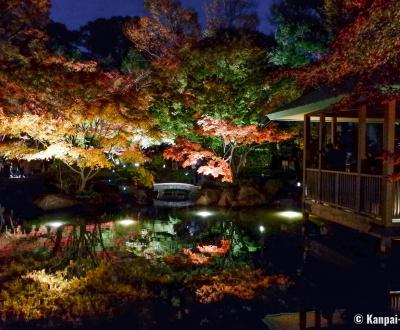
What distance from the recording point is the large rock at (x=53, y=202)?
17.0m

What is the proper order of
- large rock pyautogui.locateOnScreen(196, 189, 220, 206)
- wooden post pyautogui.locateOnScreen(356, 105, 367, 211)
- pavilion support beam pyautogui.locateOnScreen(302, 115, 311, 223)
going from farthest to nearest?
large rock pyautogui.locateOnScreen(196, 189, 220, 206), pavilion support beam pyautogui.locateOnScreen(302, 115, 311, 223), wooden post pyautogui.locateOnScreen(356, 105, 367, 211)

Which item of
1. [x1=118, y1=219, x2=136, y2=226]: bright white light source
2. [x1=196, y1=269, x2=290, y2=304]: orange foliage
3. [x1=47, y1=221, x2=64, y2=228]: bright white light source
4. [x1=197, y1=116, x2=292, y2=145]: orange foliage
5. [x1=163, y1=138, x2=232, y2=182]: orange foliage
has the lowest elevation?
[x1=118, y1=219, x2=136, y2=226]: bright white light source

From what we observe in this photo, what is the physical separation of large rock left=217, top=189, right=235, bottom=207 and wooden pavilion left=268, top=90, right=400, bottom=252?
206 inches

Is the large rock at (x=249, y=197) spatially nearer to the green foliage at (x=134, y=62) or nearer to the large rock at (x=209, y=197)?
the large rock at (x=209, y=197)

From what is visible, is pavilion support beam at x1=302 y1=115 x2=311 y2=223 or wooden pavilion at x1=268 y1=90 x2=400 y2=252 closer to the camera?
wooden pavilion at x1=268 y1=90 x2=400 y2=252

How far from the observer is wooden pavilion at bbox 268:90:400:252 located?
8.66m

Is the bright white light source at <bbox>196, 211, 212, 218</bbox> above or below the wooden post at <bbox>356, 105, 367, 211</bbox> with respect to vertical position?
below

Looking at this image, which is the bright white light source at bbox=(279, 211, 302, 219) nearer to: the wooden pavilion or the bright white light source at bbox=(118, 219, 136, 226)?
the wooden pavilion

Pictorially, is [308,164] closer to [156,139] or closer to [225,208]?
[225,208]

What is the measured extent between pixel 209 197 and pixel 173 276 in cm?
1042

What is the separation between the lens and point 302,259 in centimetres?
942

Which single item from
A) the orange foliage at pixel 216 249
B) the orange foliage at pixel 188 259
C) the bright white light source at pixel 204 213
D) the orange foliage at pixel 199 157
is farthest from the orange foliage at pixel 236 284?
the orange foliage at pixel 199 157

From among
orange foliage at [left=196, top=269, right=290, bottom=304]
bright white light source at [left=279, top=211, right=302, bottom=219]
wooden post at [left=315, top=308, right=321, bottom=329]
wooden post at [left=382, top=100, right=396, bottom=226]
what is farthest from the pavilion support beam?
wooden post at [left=315, top=308, right=321, bottom=329]

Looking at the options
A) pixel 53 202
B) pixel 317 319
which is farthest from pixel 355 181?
pixel 53 202
